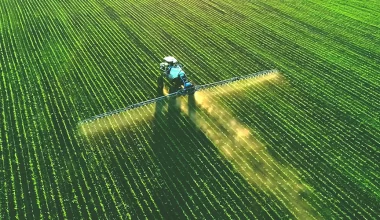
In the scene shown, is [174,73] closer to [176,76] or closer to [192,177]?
[176,76]

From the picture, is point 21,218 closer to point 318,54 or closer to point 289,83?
point 289,83

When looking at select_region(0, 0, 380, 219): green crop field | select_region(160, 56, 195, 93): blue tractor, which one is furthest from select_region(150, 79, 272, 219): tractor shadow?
select_region(160, 56, 195, 93): blue tractor

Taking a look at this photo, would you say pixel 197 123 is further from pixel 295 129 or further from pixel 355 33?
pixel 355 33

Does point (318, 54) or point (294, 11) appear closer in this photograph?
point (318, 54)

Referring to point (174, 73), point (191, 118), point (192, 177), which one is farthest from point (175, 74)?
point (192, 177)

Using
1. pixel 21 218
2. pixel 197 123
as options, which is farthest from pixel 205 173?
pixel 21 218

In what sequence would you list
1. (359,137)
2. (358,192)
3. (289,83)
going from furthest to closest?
1. (289,83)
2. (359,137)
3. (358,192)

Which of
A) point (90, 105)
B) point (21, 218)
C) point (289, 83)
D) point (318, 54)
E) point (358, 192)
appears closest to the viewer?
point (21, 218)
